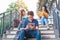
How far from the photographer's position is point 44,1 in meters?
18.0

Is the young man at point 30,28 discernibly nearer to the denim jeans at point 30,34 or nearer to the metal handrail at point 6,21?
the denim jeans at point 30,34

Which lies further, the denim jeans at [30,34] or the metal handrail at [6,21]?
the metal handrail at [6,21]

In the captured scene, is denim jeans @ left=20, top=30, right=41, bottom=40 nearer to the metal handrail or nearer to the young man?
the young man

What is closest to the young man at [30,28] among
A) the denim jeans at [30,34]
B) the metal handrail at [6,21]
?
the denim jeans at [30,34]

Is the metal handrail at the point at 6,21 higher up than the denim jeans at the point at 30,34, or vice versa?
the metal handrail at the point at 6,21

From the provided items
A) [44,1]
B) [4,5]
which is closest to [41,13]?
[44,1]

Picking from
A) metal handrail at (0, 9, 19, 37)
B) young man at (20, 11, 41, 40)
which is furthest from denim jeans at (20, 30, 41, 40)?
metal handrail at (0, 9, 19, 37)

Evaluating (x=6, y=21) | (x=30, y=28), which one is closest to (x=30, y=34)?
(x=30, y=28)

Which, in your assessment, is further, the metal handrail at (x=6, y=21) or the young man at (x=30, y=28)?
the metal handrail at (x=6, y=21)

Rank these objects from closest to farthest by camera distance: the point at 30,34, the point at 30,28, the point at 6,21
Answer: the point at 30,28, the point at 30,34, the point at 6,21

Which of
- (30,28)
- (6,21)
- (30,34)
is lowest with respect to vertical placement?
(30,34)

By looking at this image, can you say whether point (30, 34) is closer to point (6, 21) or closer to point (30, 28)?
point (30, 28)

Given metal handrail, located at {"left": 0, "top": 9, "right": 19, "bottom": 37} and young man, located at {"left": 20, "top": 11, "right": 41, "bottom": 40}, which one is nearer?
young man, located at {"left": 20, "top": 11, "right": 41, "bottom": 40}

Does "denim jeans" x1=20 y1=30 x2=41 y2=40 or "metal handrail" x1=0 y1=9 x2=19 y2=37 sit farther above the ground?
"metal handrail" x1=0 y1=9 x2=19 y2=37
